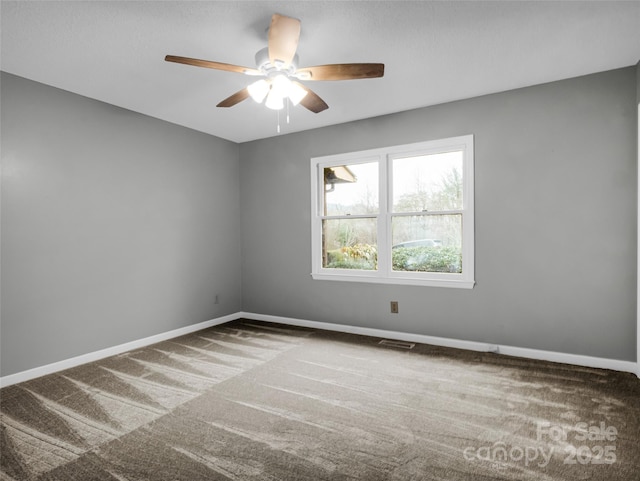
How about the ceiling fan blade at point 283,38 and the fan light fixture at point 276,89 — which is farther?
the fan light fixture at point 276,89

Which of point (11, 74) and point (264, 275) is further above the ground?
point (11, 74)

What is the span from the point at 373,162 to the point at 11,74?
11.3ft

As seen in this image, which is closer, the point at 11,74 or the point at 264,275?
the point at 11,74

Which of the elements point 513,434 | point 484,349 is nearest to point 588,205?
point 484,349

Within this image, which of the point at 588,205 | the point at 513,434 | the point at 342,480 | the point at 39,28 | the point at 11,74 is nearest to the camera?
the point at 342,480

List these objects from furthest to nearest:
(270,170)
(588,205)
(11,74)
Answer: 1. (270,170)
2. (588,205)
3. (11,74)

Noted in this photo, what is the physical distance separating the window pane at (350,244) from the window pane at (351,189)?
0.15m

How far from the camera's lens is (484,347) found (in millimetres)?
3600

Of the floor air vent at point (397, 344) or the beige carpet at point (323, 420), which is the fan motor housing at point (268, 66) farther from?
→ the floor air vent at point (397, 344)

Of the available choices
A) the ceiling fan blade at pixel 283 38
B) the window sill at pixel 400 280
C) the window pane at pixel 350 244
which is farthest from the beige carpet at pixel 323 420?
the ceiling fan blade at pixel 283 38

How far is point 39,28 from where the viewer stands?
232cm

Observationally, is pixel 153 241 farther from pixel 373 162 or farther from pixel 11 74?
pixel 373 162

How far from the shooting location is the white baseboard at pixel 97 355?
2.96 meters

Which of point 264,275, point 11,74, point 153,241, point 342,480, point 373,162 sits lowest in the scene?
point 342,480
